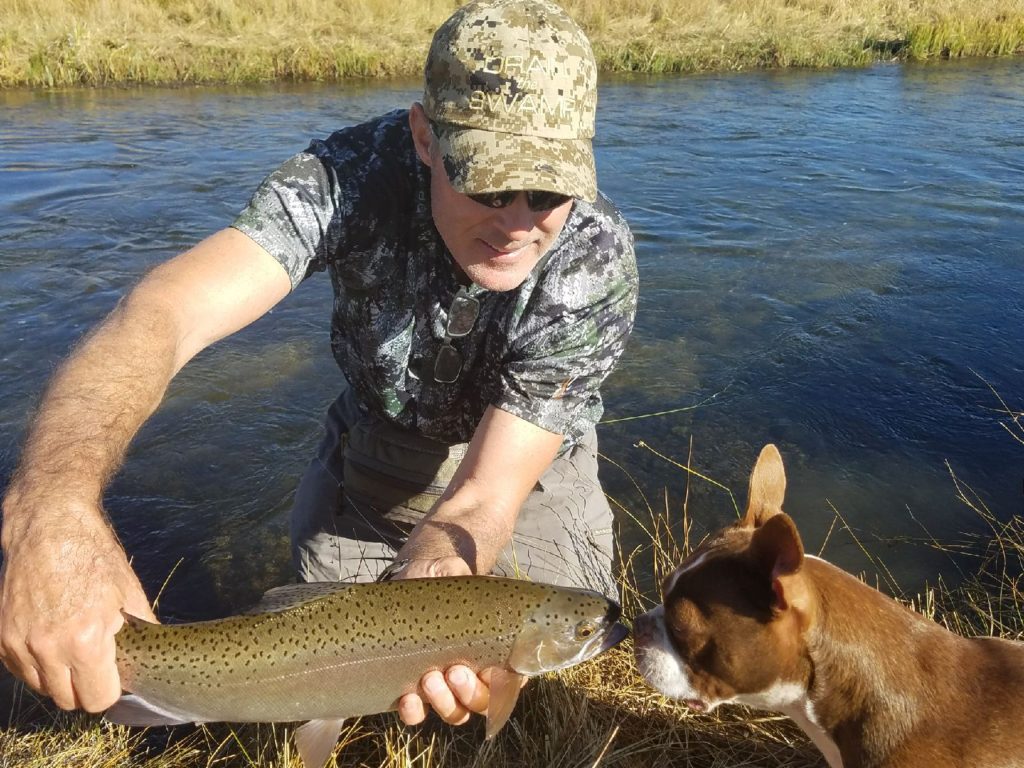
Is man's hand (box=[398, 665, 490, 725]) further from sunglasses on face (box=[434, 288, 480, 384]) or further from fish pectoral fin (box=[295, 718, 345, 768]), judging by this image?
sunglasses on face (box=[434, 288, 480, 384])

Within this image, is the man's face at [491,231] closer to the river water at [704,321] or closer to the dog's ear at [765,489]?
the dog's ear at [765,489]

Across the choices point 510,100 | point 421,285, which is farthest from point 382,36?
point 510,100

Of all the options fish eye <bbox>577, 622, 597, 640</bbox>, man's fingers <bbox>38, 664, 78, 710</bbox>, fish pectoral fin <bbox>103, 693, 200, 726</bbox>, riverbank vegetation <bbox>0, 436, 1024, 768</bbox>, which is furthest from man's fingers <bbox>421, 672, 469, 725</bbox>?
man's fingers <bbox>38, 664, 78, 710</bbox>

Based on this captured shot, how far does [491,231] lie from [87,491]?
176 centimetres

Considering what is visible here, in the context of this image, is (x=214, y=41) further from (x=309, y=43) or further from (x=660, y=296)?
(x=660, y=296)

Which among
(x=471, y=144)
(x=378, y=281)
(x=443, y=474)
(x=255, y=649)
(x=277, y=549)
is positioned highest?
(x=471, y=144)

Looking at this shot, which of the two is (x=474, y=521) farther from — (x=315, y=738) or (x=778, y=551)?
(x=778, y=551)

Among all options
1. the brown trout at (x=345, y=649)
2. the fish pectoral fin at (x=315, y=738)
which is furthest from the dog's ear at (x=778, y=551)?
the fish pectoral fin at (x=315, y=738)

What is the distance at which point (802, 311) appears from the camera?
34.8ft

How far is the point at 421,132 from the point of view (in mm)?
4027

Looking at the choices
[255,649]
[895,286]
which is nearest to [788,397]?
[895,286]

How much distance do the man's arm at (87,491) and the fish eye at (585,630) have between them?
1386 millimetres

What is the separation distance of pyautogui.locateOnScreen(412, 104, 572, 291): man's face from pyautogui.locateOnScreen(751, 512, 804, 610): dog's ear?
1.42 metres

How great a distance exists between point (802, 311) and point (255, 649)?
8.65 metres
